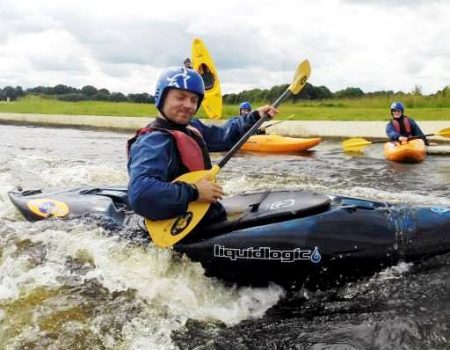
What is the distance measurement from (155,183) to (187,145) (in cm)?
43

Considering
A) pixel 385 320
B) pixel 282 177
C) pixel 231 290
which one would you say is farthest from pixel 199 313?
pixel 282 177

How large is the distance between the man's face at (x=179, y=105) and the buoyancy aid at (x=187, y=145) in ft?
0.23

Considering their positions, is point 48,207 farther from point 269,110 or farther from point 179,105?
point 269,110

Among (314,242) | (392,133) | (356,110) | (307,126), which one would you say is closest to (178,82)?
(314,242)

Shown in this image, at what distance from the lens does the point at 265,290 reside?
3.55m

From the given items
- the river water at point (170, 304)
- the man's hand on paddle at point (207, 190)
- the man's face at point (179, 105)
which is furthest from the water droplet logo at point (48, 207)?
the man's hand on paddle at point (207, 190)

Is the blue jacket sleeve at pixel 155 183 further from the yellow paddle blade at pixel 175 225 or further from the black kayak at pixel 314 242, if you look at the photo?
the black kayak at pixel 314 242

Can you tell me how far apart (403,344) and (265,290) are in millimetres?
1009

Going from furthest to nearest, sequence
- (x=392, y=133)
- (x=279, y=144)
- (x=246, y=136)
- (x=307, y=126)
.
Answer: (x=307, y=126) < (x=279, y=144) < (x=392, y=133) < (x=246, y=136)

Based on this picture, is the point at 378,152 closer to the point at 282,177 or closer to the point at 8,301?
the point at 282,177

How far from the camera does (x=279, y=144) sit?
13.2 metres

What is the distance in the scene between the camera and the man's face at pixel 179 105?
3.46 m

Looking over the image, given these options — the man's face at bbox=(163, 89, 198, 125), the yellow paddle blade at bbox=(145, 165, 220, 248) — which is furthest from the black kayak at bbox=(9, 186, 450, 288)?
the man's face at bbox=(163, 89, 198, 125)

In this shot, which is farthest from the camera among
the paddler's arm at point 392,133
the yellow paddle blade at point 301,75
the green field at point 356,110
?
the green field at point 356,110
